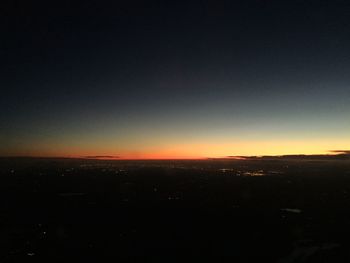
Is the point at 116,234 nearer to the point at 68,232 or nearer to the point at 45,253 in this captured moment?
the point at 68,232

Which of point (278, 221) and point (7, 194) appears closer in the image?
point (278, 221)

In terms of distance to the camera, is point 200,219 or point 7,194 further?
point 7,194

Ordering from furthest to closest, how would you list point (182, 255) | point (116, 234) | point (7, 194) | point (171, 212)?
point (7, 194)
point (171, 212)
point (116, 234)
point (182, 255)

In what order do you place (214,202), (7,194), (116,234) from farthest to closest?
(7,194), (214,202), (116,234)

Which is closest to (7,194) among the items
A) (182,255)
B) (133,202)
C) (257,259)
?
(133,202)

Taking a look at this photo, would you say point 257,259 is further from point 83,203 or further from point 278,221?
point 83,203

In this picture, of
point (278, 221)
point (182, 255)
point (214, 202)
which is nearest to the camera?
point (182, 255)

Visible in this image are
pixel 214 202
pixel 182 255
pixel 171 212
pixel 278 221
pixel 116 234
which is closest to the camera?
pixel 182 255

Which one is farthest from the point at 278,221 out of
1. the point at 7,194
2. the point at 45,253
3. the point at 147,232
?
the point at 7,194
